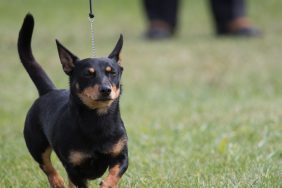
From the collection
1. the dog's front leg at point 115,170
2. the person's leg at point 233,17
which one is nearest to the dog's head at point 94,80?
the dog's front leg at point 115,170

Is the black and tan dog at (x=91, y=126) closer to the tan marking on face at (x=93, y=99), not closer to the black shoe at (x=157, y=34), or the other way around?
the tan marking on face at (x=93, y=99)

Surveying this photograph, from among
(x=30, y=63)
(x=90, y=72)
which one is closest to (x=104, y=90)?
Answer: (x=90, y=72)

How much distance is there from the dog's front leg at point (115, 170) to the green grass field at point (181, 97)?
556 millimetres

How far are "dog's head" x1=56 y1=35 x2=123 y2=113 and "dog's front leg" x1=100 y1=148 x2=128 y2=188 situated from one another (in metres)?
0.35

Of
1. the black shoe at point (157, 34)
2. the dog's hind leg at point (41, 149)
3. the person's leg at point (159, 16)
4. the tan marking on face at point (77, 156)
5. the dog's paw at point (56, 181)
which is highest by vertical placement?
the tan marking on face at point (77, 156)

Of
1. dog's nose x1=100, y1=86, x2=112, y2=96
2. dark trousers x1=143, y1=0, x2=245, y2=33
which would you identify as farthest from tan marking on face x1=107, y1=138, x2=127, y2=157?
dark trousers x1=143, y1=0, x2=245, y2=33

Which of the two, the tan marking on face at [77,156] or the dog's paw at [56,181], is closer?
the tan marking on face at [77,156]

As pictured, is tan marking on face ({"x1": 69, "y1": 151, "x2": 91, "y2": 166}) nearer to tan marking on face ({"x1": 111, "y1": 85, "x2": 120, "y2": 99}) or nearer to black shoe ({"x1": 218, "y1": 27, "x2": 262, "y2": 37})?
tan marking on face ({"x1": 111, "y1": 85, "x2": 120, "y2": 99})

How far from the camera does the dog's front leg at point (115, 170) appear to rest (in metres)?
4.57

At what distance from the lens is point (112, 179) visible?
181 inches

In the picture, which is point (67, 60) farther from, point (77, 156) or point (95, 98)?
point (77, 156)

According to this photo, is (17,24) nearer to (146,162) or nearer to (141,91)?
(141,91)

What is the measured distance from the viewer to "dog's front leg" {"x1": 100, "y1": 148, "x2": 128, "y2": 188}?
4.57 metres

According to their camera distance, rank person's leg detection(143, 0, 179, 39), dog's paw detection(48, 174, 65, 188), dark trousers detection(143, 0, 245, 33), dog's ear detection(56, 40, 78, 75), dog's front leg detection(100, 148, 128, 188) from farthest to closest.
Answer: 1. person's leg detection(143, 0, 179, 39)
2. dark trousers detection(143, 0, 245, 33)
3. dog's paw detection(48, 174, 65, 188)
4. dog's ear detection(56, 40, 78, 75)
5. dog's front leg detection(100, 148, 128, 188)
